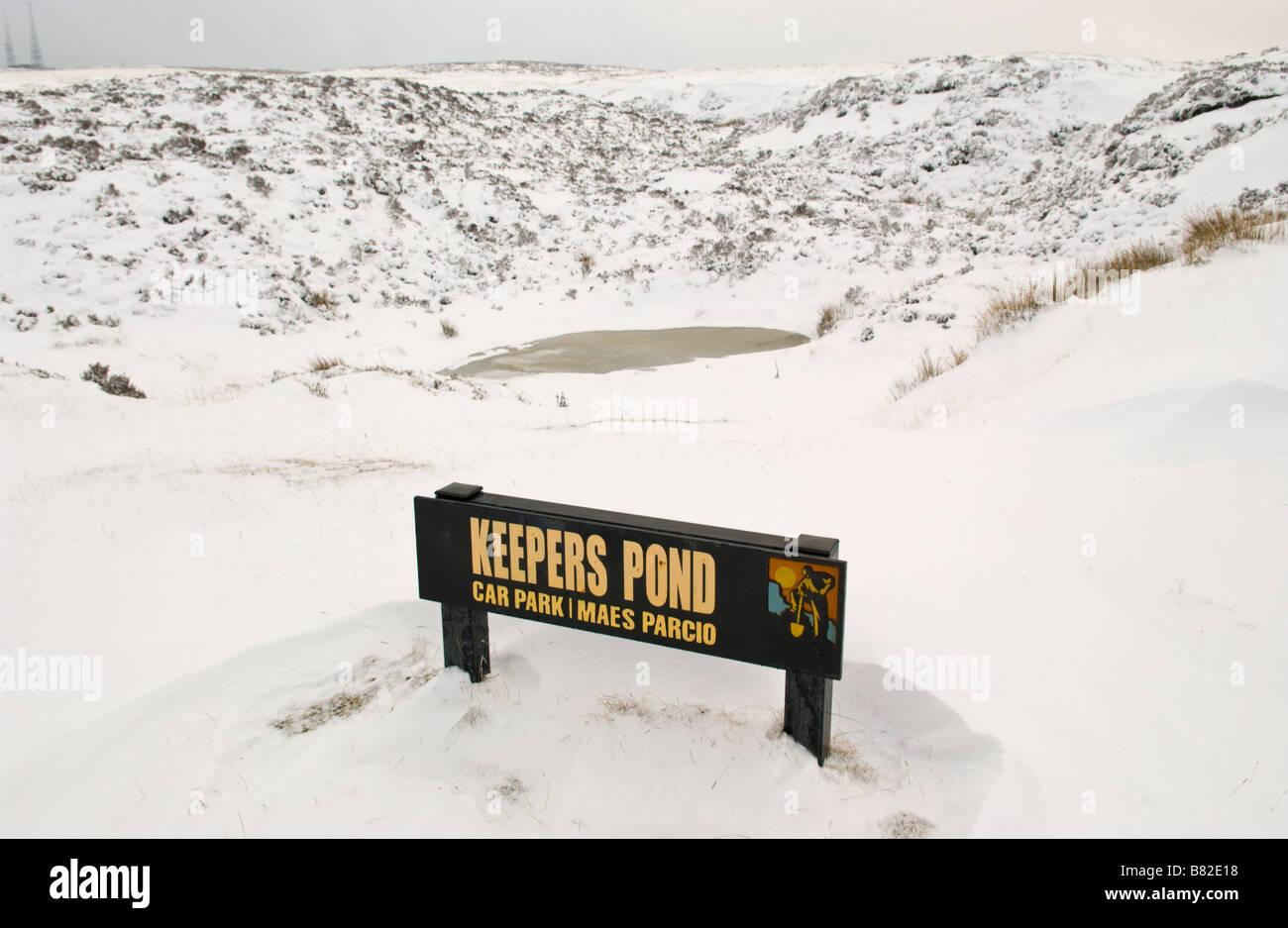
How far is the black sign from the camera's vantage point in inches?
103

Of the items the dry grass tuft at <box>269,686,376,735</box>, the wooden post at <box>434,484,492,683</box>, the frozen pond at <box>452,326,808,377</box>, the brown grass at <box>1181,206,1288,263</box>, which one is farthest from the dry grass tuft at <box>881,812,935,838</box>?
the frozen pond at <box>452,326,808,377</box>

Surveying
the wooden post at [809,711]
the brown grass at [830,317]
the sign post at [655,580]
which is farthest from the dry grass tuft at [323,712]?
the brown grass at [830,317]

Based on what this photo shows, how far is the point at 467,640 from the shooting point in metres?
3.28

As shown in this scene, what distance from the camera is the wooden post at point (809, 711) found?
276 cm

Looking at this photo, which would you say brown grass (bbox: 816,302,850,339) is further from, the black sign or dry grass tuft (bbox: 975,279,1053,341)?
the black sign

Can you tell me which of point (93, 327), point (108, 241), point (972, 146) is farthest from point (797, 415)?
point (972, 146)

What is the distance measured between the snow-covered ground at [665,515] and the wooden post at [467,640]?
0.13 metres

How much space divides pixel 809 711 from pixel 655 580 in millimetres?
726

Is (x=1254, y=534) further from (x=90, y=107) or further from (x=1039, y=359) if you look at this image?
(x=90, y=107)

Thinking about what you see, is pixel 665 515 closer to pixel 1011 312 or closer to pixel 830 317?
pixel 1011 312

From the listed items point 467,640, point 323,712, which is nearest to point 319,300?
point 323,712

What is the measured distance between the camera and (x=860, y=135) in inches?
1052

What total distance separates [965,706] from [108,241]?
56.6ft

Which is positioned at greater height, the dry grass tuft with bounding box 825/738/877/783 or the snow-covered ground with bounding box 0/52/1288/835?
the snow-covered ground with bounding box 0/52/1288/835
